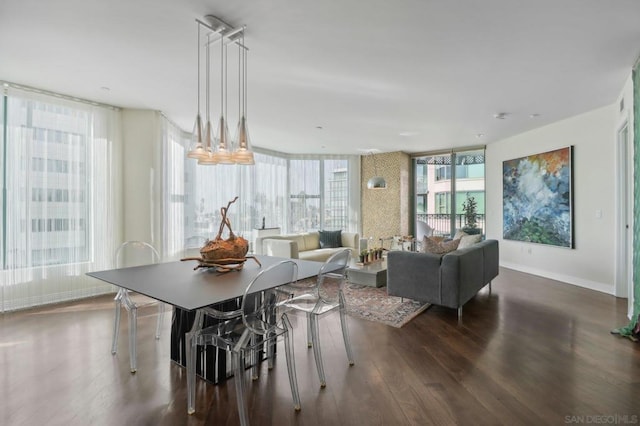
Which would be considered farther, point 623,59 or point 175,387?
point 623,59

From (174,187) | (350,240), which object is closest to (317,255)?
(350,240)

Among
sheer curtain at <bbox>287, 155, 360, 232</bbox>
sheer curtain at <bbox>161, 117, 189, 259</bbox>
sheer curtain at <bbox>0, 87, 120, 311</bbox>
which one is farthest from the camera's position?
sheer curtain at <bbox>287, 155, 360, 232</bbox>

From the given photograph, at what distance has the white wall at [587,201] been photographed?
458 cm

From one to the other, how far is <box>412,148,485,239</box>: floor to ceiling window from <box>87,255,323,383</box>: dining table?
19.8ft

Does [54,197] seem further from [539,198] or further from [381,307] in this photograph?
[539,198]

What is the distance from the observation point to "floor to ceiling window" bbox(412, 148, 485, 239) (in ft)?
24.4

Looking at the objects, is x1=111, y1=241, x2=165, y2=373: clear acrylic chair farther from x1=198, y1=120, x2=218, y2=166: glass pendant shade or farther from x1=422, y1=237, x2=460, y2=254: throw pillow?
x1=422, y1=237, x2=460, y2=254: throw pillow

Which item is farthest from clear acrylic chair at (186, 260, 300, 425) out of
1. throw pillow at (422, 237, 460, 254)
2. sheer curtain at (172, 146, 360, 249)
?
sheer curtain at (172, 146, 360, 249)

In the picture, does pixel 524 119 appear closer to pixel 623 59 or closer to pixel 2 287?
pixel 623 59

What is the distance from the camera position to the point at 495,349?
9.19 feet

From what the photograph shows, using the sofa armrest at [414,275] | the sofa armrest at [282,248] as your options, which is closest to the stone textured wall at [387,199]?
the sofa armrest at [282,248]

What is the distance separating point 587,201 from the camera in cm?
493

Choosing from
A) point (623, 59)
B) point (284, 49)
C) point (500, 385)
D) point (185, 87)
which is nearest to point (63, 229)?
point (185, 87)

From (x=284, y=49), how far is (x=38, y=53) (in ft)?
7.61
